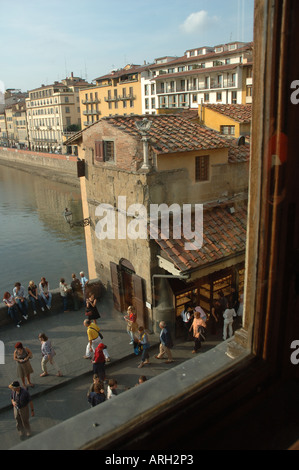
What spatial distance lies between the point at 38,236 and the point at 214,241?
19.7 metres

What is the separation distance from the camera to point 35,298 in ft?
36.4

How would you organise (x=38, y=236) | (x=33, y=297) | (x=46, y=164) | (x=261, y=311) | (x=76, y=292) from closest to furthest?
(x=261, y=311), (x=33, y=297), (x=76, y=292), (x=38, y=236), (x=46, y=164)

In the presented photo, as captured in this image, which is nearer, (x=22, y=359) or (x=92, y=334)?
(x=22, y=359)

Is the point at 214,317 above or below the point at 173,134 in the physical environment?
below

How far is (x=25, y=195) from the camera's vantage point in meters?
42.5

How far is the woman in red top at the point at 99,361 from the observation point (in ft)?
25.9

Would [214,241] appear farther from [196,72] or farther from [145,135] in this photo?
[196,72]

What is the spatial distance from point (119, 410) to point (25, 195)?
43.4 m

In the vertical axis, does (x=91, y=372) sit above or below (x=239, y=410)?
below

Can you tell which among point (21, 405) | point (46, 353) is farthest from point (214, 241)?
point (21, 405)

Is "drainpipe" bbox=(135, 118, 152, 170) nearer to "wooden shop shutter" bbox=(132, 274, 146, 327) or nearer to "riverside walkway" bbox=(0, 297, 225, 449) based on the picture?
"wooden shop shutter" bbox=(132, 274, 146, 327)
